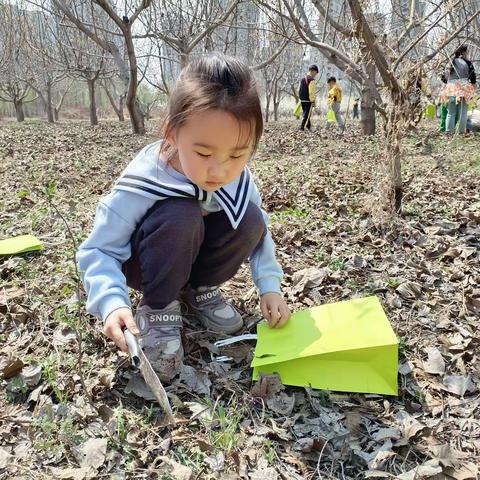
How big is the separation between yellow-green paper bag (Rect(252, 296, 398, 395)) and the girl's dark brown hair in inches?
22.1

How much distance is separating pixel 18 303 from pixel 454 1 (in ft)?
8.48

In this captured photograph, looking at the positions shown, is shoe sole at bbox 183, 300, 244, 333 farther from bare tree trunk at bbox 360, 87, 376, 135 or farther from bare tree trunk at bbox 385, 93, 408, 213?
bare tree trunk at bbox 360, 87, 376, 135

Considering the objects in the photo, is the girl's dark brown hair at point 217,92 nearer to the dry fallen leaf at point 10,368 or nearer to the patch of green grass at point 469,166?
the dry fallen leaf at point 10,368

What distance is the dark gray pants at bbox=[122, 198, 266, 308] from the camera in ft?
4.31

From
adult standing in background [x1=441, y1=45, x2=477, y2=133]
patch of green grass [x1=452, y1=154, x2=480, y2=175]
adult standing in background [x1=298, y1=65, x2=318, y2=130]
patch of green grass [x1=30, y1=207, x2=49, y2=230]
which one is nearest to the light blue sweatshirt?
patch of green grass [x1=30, y1=207, x2=49, y2=230]

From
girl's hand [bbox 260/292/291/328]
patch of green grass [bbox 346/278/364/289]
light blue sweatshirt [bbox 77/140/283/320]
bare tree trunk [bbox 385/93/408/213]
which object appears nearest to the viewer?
light blue sweatshirt [bbox 77/140/283/320]

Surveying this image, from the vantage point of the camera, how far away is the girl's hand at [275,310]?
1.46 m

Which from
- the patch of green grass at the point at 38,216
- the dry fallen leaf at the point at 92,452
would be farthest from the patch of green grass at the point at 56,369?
the patch of green grass at the point at 38,216

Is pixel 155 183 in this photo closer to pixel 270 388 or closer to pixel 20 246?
pixel 270 388

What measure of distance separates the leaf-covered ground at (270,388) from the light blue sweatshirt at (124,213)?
0.33 feet

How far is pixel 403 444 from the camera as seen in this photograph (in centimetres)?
111

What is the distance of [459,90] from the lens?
664 cm

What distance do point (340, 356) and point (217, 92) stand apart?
74cm

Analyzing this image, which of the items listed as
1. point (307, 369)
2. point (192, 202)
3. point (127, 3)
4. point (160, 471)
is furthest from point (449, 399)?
point (127, 3)
